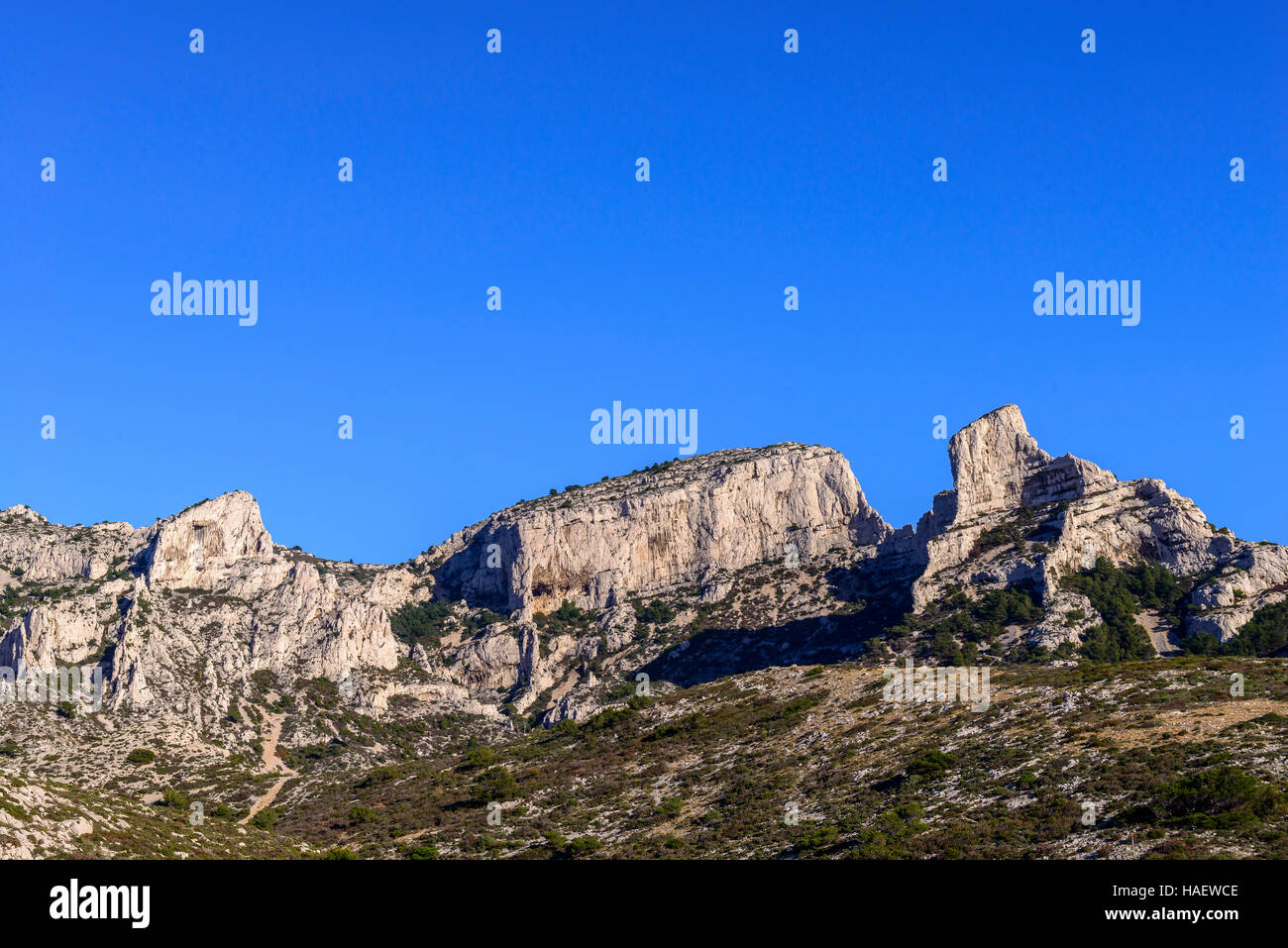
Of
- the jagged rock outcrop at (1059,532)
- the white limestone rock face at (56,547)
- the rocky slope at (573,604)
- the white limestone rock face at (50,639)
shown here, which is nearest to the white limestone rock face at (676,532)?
the rocky slope at (573,604)

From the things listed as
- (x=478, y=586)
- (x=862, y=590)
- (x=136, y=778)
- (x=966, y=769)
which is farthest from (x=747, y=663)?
(x=966, y=769)

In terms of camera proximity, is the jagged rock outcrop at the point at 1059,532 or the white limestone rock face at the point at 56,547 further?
the white limestone rock face at the point at 56,547

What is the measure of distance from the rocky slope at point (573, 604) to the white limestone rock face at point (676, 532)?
0.35 meters

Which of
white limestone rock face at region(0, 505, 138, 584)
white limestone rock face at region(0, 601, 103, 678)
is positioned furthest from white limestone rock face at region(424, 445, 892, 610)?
white limestone rock face at region(0, 601, 103, 678)

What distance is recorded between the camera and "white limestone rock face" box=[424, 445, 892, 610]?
174m

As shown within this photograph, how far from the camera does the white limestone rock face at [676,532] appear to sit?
174m

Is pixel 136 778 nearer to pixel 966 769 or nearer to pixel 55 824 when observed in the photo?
pixel 55 824

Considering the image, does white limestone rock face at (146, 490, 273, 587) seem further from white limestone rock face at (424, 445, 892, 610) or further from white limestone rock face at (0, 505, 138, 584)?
Result: white limestone rock face at (424, 445, 892, 610)

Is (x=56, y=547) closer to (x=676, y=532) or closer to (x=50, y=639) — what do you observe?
(x=50, y=639)

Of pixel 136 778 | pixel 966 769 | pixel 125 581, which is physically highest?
pixel 125 581

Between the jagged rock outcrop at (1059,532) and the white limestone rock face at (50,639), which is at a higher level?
the jagged rock outcrop at (1059,532)

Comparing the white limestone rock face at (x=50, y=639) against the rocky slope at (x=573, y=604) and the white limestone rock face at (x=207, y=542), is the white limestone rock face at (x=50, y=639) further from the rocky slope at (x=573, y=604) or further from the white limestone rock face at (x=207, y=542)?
the white limestone rock face at (x=207, y=542)

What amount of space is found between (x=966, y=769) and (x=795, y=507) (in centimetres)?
12417
